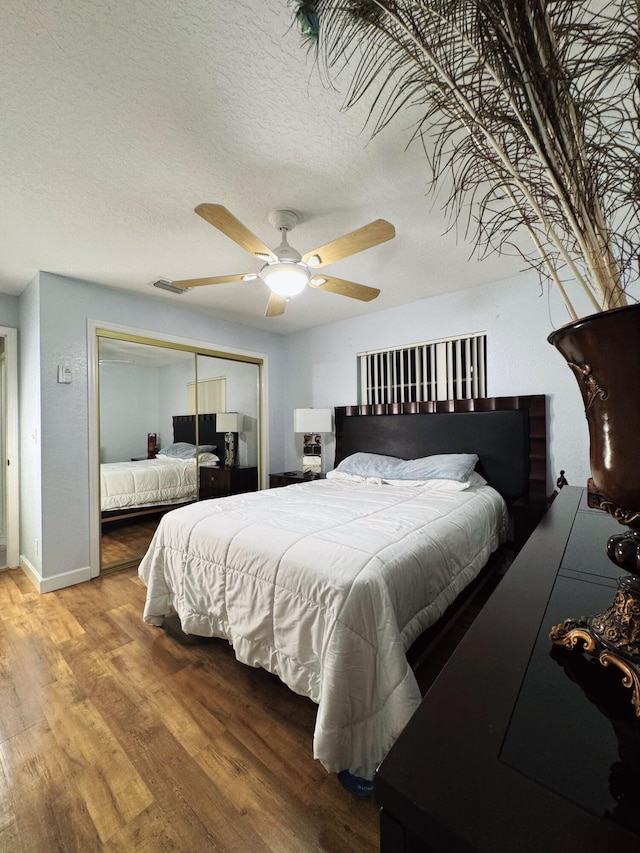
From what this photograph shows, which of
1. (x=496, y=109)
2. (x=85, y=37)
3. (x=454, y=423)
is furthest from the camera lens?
(x=454, y=423)

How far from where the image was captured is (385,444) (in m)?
3.70

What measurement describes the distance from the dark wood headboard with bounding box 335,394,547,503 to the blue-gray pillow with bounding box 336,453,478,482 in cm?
13

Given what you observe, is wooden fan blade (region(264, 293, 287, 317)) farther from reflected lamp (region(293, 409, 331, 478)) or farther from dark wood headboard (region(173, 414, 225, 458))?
dark wood headboard (region(173, 414, 225, 458))

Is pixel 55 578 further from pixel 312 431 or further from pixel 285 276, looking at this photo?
pixel 285 276

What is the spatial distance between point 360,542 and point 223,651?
3.65 ft

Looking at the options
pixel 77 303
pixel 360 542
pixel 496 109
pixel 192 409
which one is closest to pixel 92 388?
pixel 77 303

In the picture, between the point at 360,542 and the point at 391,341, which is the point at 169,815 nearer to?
the point at 360,542

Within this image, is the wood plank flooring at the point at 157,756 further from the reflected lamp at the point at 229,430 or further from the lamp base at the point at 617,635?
the reflected lamp at the point at 229,430

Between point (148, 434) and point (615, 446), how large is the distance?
3.71 m

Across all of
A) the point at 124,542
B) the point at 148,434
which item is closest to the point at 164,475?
the point at 148,434

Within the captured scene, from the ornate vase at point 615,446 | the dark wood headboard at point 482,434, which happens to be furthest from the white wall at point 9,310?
the ornate vase at point 615,446

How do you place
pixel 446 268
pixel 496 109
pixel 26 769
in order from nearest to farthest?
pixel 496 109
pixel 26 769
pixel 446 268

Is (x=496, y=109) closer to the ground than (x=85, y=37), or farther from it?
closer to the ground

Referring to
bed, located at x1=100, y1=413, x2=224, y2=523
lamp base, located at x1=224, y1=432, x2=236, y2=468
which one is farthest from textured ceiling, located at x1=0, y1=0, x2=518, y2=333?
lamp base, located at x1=224, y1=432, x2=236, y2=468
